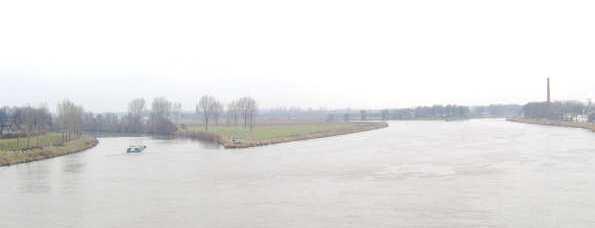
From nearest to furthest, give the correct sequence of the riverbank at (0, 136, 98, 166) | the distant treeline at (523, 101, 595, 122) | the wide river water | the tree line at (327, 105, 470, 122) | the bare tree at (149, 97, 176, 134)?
the wide river water
the riverbank at (0, 136, 98, 166)
the bare tree at (149, 97, 176, 134)
the distant treeline at (523, 101, 595, 122)
the tree line at (327, 105, 470, 122)

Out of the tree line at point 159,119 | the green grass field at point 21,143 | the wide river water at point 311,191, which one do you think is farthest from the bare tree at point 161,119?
the wide river water at point 311,191

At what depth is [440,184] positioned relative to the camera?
12.3 meters

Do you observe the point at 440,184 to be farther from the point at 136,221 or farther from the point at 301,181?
the point at 136,221

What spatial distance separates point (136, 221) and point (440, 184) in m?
6.15

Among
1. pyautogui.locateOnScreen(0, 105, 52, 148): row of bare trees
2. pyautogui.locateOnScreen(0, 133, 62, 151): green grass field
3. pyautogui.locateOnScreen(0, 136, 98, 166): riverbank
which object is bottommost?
pyautogui.locateOnScreen(0, 136, 98, 166): riverbank

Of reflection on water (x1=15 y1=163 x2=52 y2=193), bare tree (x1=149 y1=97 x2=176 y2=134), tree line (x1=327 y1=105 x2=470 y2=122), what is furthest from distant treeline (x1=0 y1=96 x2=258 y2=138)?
tree line (x1=327 y1=105 x2=470 y2=122)

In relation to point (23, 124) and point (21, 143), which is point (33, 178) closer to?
point (21, 143)

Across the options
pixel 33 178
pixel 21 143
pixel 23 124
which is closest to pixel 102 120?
pixel 23 124

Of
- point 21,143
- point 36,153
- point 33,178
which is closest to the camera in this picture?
point 33,178

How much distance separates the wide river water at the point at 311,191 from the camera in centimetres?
908

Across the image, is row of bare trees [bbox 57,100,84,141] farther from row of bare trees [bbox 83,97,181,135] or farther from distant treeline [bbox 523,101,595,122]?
distant treeline [bbox 523,101,595,122]

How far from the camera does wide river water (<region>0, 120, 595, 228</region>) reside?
9078mm

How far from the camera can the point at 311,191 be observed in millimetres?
11703

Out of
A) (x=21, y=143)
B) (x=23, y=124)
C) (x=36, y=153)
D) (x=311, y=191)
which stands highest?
→ (x=23, y=124)
